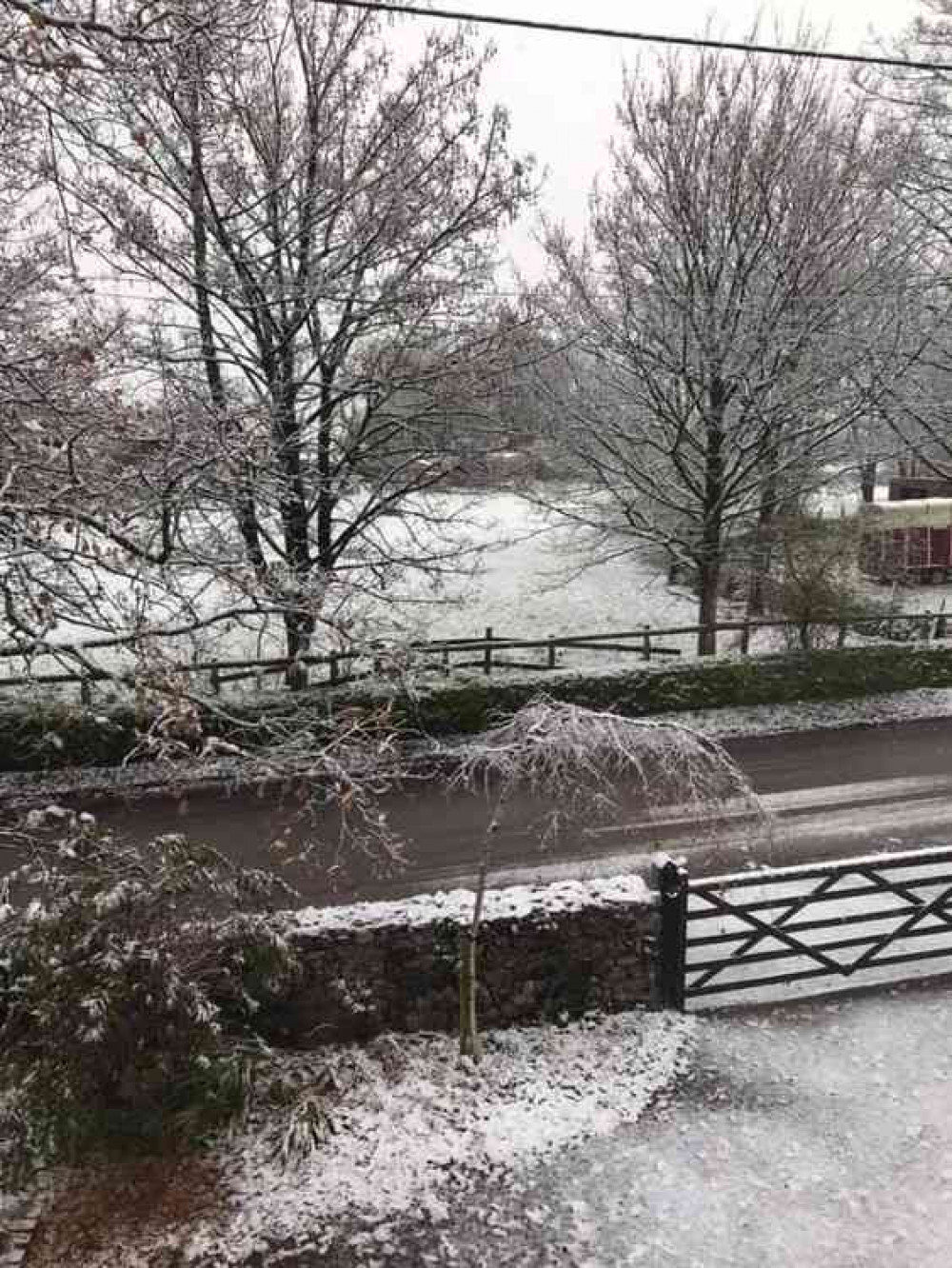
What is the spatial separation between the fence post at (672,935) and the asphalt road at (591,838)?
286 cm

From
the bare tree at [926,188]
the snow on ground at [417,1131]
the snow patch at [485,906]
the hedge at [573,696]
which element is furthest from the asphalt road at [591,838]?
the bare tree at [926,188]

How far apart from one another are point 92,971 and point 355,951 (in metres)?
2.01

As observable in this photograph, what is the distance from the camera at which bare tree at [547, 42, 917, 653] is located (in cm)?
1469

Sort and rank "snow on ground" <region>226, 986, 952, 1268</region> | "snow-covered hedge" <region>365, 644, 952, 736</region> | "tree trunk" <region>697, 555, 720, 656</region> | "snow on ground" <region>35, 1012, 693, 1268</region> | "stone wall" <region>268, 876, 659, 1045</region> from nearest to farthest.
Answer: "snow on ground" <region>226, 986, 952, 1268</region>, "snow on ground" <region>35, 1012, 693, 1268</region>, "stone wall" <region>268, 876, 659, 1045</region>, "snow-covered hedge" <region>365, 644, 952, 736</region>, "tree trunk" <region>697, 555, 720, 656</region>

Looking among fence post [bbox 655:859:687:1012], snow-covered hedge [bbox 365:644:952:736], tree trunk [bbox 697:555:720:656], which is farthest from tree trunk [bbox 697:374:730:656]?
fence post [bbox 655:859:687:1012]

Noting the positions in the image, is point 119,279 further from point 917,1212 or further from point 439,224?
point 917,1212

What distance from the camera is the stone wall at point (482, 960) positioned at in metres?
7.17

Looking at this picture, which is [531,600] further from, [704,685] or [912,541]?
[912,541]

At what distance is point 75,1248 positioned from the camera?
5.51 metres

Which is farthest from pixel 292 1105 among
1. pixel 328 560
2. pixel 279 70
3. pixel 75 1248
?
pixel 279 70

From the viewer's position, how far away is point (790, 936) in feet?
26.3

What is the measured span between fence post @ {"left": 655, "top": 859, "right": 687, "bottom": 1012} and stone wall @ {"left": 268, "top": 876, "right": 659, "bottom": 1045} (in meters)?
0.09

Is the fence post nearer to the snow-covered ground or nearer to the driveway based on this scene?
the snow-covered ground

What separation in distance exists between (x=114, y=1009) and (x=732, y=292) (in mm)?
13721
